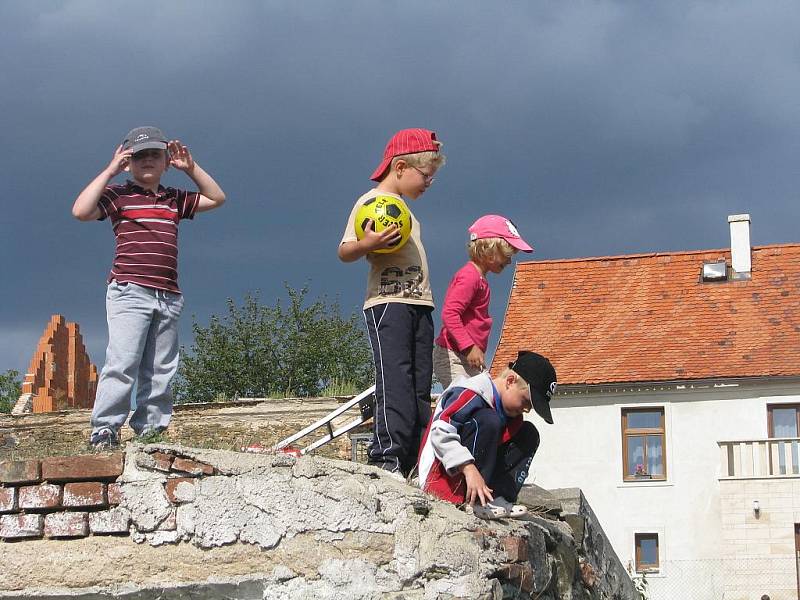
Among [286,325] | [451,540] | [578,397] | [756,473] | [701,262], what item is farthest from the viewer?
[286,325]

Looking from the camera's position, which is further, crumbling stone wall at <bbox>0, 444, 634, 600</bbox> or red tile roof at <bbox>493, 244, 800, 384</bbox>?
red tile roof at <bbox>493, 244, 800, 384</bbox>

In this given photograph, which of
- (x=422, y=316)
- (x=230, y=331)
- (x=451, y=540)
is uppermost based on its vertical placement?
(x=230, y=331)

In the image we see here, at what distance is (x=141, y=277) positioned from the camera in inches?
273

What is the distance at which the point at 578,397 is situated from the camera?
106ft

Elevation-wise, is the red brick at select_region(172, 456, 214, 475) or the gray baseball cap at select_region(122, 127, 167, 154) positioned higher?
the gray baseball cap at select_region(122, 127, 167, 154)

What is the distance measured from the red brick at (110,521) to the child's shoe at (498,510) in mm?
1553

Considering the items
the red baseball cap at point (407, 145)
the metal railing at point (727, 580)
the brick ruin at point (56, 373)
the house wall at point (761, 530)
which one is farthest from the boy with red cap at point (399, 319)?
the house wall at point (761, 530)

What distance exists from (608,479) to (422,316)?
26434mm

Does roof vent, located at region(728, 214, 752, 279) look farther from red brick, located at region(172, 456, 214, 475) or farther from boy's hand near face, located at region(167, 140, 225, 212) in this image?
red brick, located at region(172, 456, 214, 475)

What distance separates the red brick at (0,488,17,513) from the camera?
6180 millimetres

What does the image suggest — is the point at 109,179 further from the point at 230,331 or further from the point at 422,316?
the point at 230,331

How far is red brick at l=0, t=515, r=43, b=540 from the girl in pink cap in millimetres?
2269

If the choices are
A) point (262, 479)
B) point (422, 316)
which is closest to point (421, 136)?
point (422, 316)

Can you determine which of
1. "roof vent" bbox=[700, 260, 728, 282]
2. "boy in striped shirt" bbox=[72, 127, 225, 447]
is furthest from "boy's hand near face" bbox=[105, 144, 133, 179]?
"roof vent" bbox=[700, 260, 728, 282]
